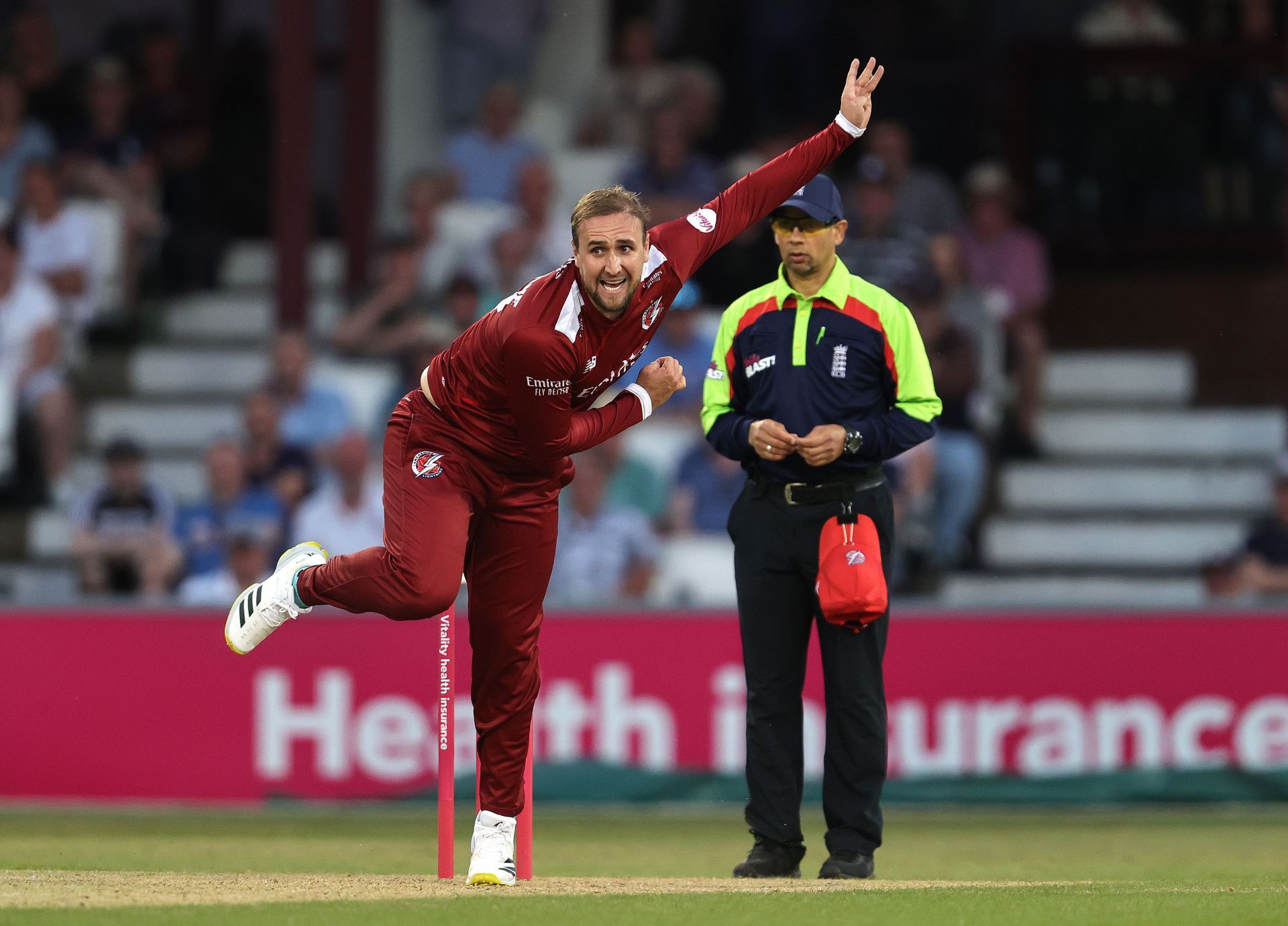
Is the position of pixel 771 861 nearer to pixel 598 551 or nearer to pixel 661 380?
pixel 661 380

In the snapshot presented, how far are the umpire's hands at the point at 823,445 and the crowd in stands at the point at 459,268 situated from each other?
3844 millimetres

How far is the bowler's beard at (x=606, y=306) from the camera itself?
6734mm

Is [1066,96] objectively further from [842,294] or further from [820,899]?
[820,899]

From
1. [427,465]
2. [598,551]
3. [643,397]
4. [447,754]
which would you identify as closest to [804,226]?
[643,397]

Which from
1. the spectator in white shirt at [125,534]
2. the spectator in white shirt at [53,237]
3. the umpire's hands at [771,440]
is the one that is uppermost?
the spectator in white shirt at [53,237]

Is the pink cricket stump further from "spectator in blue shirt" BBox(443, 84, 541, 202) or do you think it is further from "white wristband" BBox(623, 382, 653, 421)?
"spectator in blue shirt" BBox(443, 84, 541, 202)

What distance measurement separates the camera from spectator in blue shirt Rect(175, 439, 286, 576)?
12.6m

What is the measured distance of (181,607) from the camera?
36.3 feet

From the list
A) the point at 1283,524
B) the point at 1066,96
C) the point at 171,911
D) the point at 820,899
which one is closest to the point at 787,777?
the point at 820,899

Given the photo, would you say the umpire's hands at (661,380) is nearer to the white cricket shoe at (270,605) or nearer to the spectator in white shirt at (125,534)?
the white cricket shoe at (270,605)

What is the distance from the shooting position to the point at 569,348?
21.9 feet

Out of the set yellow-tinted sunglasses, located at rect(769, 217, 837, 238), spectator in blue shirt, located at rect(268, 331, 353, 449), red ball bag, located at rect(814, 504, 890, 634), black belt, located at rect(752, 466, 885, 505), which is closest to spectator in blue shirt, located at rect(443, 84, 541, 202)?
spectator in blue shirt, located at rect(268, 331, 353, 449)

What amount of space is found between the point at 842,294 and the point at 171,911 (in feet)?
10.3

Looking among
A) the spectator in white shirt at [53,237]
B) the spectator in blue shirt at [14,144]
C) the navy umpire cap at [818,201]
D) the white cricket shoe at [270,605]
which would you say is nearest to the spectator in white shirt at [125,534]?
the spectator in white shirt at [53,237]
